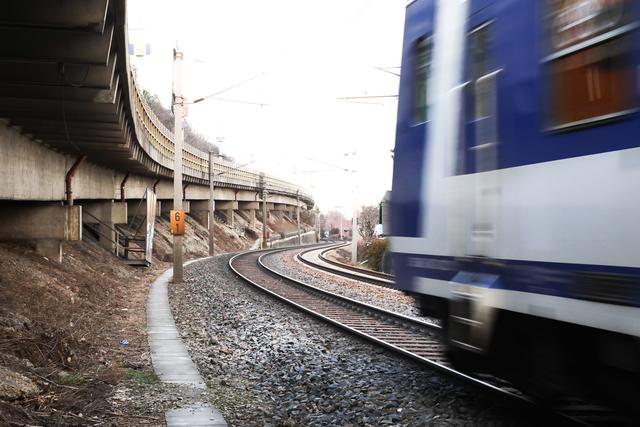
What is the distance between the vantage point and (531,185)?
4426 mm

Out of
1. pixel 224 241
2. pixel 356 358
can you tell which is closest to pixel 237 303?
pixel 356 358

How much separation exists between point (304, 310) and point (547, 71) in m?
10.0

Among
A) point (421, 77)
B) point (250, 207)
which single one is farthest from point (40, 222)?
point (250, 207)

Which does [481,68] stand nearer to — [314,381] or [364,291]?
[314,381]

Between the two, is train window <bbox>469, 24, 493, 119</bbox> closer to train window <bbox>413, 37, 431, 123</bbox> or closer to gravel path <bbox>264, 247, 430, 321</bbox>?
train window <bbox>413, 37, 431, 123</bbox>

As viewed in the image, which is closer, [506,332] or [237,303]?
[506,332]

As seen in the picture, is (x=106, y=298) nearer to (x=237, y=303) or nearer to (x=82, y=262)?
(x=237, y=303)

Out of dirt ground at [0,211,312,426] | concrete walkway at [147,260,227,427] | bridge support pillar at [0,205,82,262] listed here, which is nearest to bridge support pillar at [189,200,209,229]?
dirt ground at [0,211,312,426]

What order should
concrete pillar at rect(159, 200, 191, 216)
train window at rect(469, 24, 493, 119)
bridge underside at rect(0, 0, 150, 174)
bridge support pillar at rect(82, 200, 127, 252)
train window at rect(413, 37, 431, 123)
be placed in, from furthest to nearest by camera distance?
concrete pillar at rect(159, 200, 191, 216)
bridge support pillar at rect(82, 200, 127, 252)
bridge underside at rect(0, 0, 150, 174)
train window at rect(413, 37, 431, 123)
train window at rect(469, 24, 493, 119)

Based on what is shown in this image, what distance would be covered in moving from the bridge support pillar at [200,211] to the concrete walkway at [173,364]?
36092mm

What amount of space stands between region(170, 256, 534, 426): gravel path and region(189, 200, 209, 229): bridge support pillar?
129 feet

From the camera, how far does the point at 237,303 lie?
16.0 m

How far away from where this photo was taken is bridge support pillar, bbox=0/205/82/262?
17281 millimetres

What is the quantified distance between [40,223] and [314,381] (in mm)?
12365
